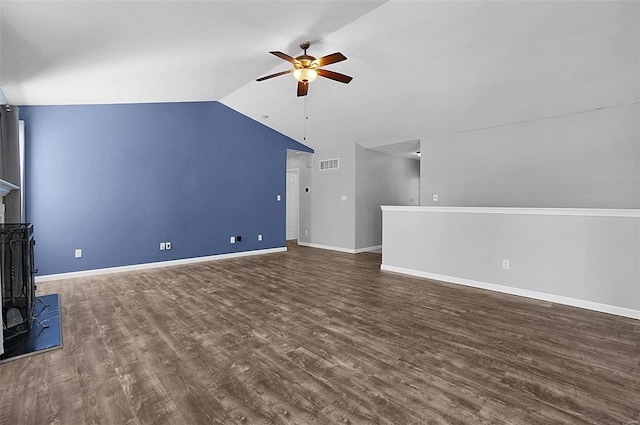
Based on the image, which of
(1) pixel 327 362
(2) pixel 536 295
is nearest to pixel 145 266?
(1) pixel 327 362

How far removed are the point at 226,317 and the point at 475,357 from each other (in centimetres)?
230

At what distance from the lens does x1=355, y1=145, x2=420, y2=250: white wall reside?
7.27 m

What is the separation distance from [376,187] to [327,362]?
5.96 metres

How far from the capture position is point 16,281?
110 inches

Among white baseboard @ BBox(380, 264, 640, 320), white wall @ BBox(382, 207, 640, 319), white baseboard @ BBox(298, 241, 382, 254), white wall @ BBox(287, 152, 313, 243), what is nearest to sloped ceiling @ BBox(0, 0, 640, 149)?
white wall @ BBox(382, 207, 640, 319)

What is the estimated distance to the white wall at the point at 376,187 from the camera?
7.27m

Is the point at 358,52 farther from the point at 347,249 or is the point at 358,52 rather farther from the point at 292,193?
the point at 292,193

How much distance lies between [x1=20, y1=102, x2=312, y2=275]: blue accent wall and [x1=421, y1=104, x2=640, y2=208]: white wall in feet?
12.7

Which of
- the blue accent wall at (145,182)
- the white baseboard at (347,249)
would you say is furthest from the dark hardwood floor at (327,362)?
the white baseboard at (347,249)

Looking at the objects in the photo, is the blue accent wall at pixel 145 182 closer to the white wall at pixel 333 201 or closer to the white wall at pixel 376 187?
the white wall at pixel 333 201

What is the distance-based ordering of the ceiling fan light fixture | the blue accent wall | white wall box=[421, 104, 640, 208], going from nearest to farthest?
the ceiling fan light fixture
white wall box=[421, 104, 640, 208]
the blue accent wall

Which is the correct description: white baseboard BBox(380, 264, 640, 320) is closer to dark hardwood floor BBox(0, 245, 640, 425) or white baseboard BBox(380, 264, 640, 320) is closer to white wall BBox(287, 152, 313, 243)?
dark hardwood floor BBox(0, 245, 640, 425)

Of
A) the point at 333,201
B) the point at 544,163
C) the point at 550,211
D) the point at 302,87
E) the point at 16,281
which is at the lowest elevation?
the point at 16,281

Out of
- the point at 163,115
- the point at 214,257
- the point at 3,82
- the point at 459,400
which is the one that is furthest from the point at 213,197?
the point at 459,400
